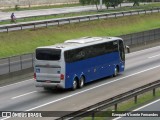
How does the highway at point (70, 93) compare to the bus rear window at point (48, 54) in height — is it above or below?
below

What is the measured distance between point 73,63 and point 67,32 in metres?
32.1

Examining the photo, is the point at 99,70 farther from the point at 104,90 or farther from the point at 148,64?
the point at 148,64

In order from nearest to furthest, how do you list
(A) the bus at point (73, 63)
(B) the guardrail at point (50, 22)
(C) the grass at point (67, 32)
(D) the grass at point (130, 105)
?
(D) the grass at point (130, 105), (A) the bus at point (73, 63), (C) the grass at point (67, 32), (B) the guardrail at point (50, 22)

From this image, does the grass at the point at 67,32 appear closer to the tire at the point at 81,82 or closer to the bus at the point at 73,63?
the bus at the point at 73,63

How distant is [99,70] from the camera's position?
34688 mm

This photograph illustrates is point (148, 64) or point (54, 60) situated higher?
point (54, 60)

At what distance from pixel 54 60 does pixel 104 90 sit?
3.47 metres

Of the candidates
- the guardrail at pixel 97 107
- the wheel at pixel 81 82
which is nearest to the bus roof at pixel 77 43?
the wheel at pixel 81 82

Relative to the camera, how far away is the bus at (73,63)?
1201 inches

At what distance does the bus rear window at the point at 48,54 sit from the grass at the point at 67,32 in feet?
58.2

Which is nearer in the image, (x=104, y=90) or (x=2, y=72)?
(x=104, y=90)

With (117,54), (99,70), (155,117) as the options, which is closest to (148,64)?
(117,54)

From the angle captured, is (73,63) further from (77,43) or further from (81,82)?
(77,43)

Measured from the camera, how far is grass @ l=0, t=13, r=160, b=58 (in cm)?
5269
